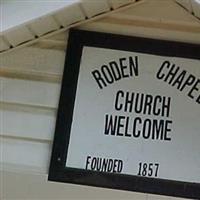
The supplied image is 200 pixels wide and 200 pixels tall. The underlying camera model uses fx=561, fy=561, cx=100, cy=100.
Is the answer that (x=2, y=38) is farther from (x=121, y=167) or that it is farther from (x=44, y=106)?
(x=121, y=167)

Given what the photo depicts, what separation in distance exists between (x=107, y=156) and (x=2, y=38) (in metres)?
0.59

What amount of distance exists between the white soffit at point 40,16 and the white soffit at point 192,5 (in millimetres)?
201

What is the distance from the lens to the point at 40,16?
201 cm

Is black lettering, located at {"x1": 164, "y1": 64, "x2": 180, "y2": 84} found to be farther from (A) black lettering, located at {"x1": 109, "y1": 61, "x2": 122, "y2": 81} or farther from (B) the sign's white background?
(A) black lettering, located at {"x1": 109, "y1": 61, "x2": 122, "y2": 81}

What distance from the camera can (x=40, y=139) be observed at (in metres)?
2.14

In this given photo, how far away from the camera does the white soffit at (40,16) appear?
201 centimetres

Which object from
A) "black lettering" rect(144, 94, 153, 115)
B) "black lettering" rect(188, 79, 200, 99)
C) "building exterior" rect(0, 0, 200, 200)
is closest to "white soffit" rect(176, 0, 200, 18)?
"building exterior" rect(0, 0, 200, 200)

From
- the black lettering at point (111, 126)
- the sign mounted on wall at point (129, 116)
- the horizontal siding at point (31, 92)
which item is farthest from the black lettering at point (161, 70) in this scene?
the horizontal siding at point (31, 92)

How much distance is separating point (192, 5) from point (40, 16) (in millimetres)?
557

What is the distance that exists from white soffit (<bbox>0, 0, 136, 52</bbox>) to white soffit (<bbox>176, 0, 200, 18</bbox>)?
20 centimetres

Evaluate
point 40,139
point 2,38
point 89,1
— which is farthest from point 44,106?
point 89,1

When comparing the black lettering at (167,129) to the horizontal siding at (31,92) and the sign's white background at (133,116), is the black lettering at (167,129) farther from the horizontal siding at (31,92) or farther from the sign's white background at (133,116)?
the horizontal siding at (31,92)

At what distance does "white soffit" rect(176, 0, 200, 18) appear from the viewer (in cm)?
200

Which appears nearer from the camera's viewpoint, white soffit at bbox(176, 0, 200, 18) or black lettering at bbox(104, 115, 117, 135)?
white soffit at bbox(176, 0, 200, 18)
